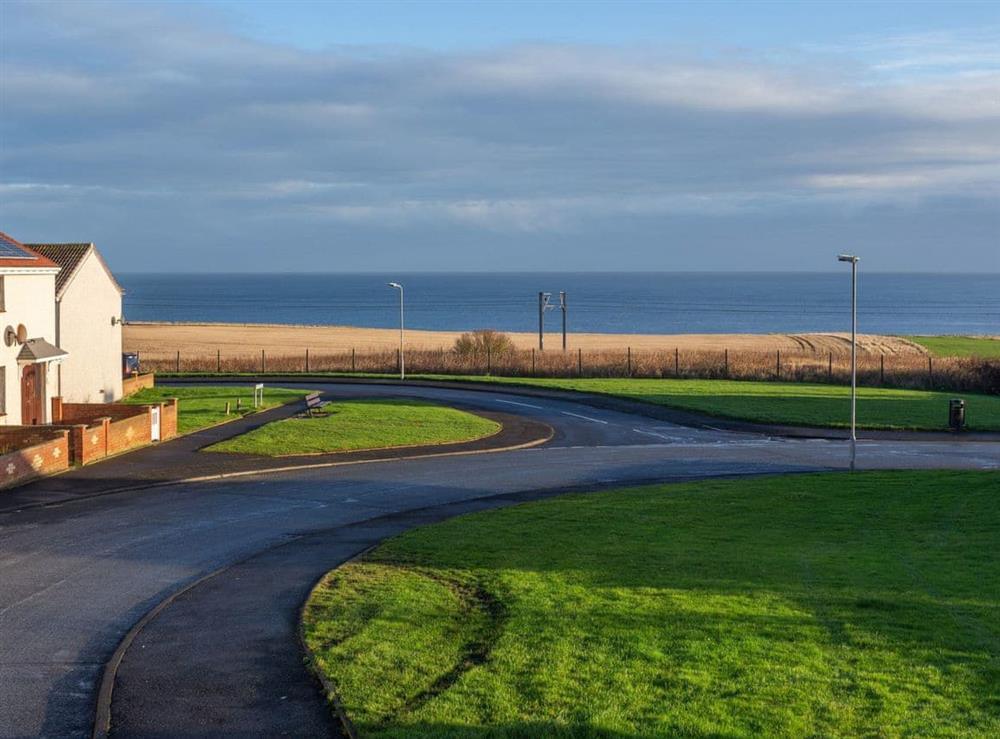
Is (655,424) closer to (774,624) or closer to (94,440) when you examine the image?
(94,440)

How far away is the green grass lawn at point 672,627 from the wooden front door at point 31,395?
59.9ft

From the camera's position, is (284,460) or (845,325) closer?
(284,460)

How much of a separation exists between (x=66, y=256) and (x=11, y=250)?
6.97m

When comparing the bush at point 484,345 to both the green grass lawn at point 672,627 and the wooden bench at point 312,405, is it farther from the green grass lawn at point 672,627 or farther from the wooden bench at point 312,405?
the green grass lawn at point 672,627

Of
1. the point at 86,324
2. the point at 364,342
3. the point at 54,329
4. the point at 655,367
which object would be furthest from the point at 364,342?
the point at 54,329

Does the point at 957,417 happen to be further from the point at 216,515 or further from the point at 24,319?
the point at 24,319

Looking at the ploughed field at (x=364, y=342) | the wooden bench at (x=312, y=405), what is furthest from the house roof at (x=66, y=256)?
the ploughed field at (x=364, y=342)

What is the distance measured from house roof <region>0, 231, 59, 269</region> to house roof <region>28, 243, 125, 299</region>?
352 centimetres

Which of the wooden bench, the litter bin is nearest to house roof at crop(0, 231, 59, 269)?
the wooden bench

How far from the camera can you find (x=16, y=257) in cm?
3312

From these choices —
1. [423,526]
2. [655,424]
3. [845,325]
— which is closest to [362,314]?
[845,325]

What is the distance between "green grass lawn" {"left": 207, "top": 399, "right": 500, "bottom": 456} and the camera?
32.5m

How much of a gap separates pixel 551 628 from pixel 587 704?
2.60 meters

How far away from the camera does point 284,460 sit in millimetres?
30422
